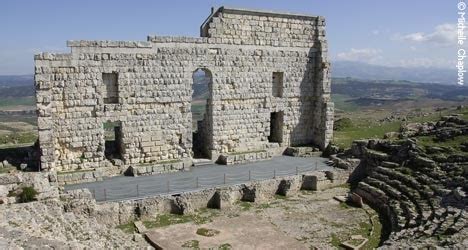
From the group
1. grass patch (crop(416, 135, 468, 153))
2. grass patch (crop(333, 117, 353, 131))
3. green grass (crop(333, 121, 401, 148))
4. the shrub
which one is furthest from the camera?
grass patch (crop(333, 117, 353, 131))

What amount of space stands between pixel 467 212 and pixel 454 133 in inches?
329

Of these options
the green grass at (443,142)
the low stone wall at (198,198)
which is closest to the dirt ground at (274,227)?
the low stone wall at (198,198)

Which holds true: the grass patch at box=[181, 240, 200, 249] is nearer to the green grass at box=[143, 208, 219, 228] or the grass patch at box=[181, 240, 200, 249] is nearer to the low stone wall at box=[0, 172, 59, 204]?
the green grass at box=[143, 208, 219, 228]

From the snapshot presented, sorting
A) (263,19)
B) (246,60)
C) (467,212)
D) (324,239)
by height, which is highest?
(263,19)

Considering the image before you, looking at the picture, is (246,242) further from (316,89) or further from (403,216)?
(316,89)

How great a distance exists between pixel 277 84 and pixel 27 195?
51.3 feet

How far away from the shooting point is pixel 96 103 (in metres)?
21.5

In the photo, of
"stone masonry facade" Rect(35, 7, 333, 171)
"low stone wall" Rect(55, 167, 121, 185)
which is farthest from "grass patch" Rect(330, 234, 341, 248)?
"low stone wall" Rect(55, 167, 121, 185)

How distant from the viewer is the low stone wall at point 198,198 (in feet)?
56.7

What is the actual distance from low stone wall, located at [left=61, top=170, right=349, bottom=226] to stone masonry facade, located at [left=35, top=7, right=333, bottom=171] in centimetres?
453

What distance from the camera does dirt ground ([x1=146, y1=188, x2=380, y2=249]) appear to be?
16.0 meters

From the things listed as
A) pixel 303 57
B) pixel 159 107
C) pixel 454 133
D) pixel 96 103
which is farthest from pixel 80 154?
pixel 454 133

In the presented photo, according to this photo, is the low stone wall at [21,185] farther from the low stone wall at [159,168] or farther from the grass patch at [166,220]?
the low stone wall at [159,168]

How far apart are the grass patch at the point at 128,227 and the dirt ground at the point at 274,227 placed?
0.78 m
